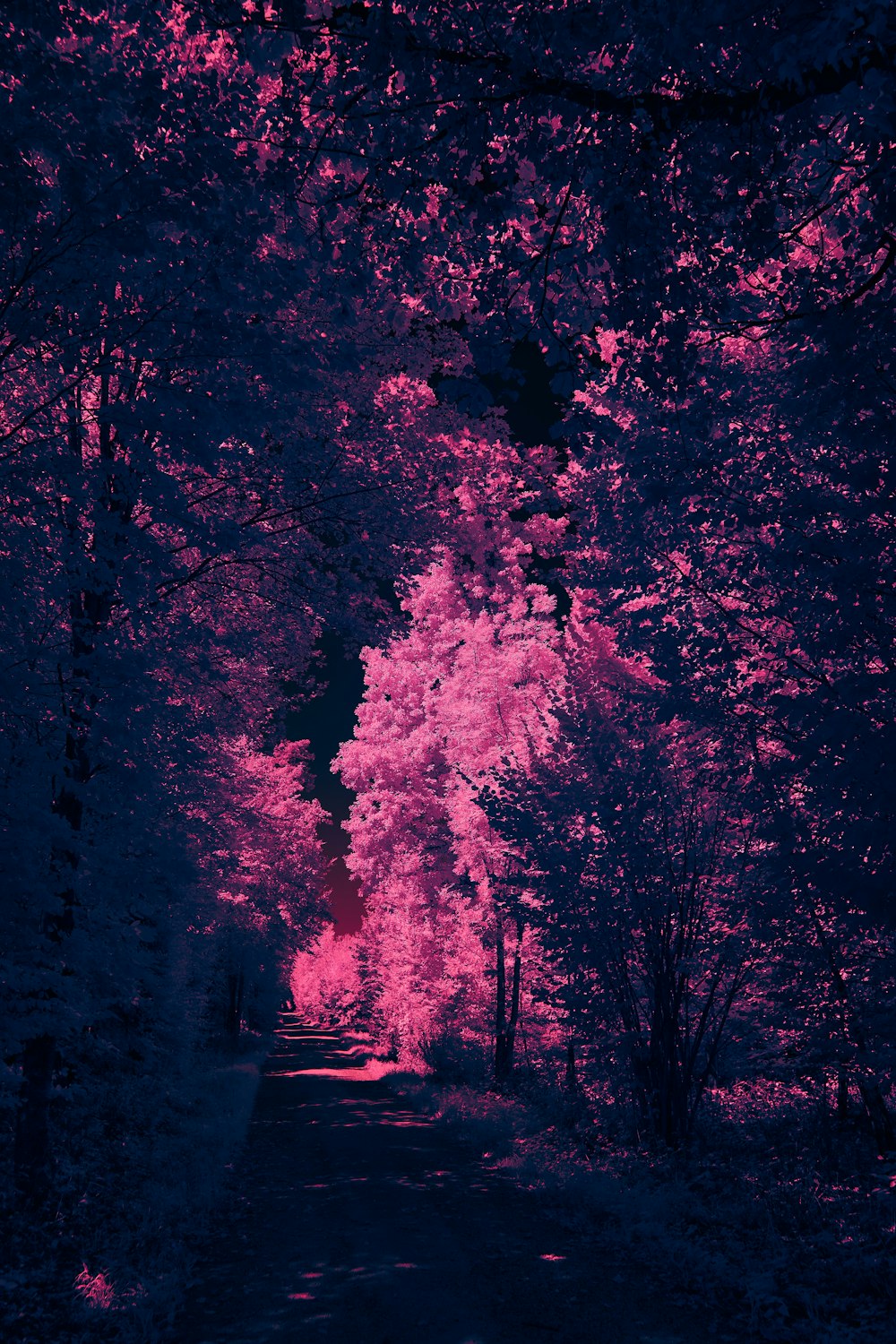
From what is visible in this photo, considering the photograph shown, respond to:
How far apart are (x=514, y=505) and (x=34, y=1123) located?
854 cm

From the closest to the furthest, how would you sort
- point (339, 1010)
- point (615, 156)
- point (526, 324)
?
point (615, 156) → point (526, 324) → point (339, 1010)

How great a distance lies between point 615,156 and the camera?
4895 millimetres

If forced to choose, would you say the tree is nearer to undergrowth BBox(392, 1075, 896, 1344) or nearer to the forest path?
undergrowth BBox(392, 1075, 896, 1344)

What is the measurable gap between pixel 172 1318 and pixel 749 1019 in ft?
27.3

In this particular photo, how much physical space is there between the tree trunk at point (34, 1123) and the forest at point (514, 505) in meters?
0.05

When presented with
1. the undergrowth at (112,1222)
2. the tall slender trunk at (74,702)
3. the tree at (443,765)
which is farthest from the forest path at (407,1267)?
the tree at (443,765)

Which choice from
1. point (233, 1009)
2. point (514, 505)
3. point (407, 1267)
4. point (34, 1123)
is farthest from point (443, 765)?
point (233, 1009)

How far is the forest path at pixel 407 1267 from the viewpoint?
577 centimetres

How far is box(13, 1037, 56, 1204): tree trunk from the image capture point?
8.48m

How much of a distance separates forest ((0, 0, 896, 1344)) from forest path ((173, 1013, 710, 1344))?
0.57 meters

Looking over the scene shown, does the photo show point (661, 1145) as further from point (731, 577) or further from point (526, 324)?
point (526, 324)

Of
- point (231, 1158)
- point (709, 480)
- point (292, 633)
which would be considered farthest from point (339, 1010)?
point (709, 480)

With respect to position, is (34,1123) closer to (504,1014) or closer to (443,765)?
(504,1014)

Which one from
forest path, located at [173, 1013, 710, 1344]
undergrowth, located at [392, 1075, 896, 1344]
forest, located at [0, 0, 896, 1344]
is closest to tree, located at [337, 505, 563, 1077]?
forest, located at [0, 0, 896, 1344]
